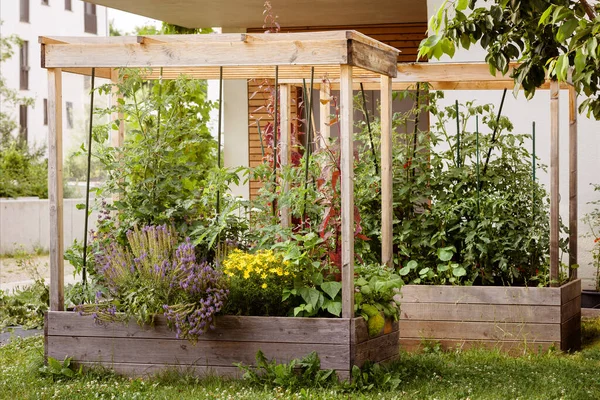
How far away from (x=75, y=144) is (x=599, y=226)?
67.3 feet

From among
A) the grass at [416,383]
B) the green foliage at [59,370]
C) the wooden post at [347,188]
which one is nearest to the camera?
the grass at [416,383]

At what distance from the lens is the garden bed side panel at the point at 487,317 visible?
652 centimetres

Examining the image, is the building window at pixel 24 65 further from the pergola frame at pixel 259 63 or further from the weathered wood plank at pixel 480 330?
the weathered wood plank at pixel 480 330

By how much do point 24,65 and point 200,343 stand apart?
70.2 feet

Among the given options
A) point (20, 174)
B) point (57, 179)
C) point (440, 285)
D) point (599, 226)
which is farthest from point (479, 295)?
point (20, 174)

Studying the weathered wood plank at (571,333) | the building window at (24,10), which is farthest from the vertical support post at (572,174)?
the building window at (24,10)

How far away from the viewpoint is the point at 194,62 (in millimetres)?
5551

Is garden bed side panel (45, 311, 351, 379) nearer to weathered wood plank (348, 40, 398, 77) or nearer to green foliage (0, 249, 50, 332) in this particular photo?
weathered wood plank (348, 40, 398, 77)

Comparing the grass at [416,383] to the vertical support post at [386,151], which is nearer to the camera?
the grass at [416,383]

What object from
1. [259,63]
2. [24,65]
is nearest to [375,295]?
[259,63]

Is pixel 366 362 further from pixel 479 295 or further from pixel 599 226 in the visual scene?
pixel 599 226

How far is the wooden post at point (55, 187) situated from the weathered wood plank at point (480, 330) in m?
2.51

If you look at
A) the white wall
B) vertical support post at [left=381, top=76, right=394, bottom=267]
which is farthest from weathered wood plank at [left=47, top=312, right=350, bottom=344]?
the white wall

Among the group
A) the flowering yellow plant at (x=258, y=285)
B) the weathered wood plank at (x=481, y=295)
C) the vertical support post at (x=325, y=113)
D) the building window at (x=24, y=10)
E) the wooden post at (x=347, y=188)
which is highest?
the building window at (x=24, y=10)
